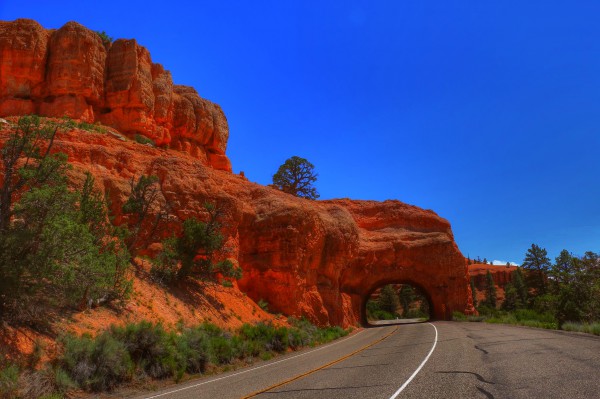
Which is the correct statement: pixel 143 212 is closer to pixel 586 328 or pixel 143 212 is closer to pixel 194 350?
pixel 194 350

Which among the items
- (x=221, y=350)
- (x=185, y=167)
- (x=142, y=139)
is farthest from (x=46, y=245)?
(x=142, y=139)

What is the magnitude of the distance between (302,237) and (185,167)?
1089cm

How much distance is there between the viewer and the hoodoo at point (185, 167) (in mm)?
26672

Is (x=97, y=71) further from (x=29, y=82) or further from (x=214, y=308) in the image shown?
(x=214, y=308)

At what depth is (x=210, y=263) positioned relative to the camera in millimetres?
24156

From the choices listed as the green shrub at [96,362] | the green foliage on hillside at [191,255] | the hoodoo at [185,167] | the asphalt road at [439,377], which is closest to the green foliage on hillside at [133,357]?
the green shrub at [96,362]

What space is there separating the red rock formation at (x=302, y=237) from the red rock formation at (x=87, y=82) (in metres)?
6.57

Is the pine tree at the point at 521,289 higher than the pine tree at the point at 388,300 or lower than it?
higher

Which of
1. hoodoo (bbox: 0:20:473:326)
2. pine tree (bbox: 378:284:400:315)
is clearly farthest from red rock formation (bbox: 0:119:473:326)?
pine tree (bbox: 378:284:400:315)

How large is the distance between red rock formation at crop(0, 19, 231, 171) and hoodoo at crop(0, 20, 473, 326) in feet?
0.27

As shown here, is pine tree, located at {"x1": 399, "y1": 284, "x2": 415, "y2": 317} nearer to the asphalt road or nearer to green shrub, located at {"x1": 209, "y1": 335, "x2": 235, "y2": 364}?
the asphalt road

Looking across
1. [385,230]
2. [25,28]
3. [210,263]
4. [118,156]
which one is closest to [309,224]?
[210,263]

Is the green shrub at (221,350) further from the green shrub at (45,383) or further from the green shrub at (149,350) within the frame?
the green shrub at (45,383)

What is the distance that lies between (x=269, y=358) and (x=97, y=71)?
2932 centimetres
